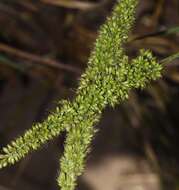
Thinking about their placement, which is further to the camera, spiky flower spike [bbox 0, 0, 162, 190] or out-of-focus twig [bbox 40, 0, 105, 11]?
out-of-focus twig [bbox 40, 0, 105, 11]

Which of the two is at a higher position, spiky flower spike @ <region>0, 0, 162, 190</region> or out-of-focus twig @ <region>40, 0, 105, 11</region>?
out-of-focus twig @ <region>40, 0, 105, 11</region>

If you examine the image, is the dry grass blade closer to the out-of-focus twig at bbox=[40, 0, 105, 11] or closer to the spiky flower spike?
the out-of-focus twig at bbox=[40, 0, 105, 11]

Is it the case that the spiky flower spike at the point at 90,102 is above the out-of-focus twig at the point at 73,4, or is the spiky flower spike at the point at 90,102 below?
below

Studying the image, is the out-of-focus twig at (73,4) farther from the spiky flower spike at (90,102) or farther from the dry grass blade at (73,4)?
the spiky flower spike at (90,102)

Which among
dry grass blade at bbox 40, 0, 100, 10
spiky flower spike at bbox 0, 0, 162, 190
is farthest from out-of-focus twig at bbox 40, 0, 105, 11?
spiky flower spike at bbox 0, 0, 162, 190

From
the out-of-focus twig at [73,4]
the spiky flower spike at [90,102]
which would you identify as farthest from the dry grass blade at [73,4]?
the spiky flower spike at [90,102]

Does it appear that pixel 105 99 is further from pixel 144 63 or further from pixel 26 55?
pixel 26 55

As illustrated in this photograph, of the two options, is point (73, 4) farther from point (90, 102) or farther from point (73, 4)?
point (90, 102)

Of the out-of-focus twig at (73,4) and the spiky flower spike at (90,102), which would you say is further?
the out-of-focus twig at (73,4)

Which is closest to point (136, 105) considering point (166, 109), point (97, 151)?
point (166, 109)
